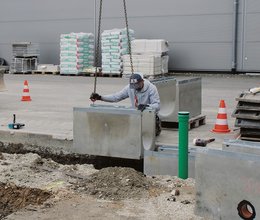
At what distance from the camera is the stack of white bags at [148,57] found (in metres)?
24.1

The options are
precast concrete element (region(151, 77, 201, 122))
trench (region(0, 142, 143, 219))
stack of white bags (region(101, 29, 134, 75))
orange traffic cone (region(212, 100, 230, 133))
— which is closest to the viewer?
trench (region(0, 142, 143, 219))

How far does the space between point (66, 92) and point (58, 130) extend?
777 cm

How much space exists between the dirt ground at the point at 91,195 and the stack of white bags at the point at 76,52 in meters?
18.6

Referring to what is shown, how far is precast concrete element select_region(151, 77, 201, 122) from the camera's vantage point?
400 inches

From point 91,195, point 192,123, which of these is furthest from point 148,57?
point 91,195

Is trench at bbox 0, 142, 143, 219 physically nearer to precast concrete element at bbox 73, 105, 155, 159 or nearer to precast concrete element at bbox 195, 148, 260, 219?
precast concrete element at bbox 73, 105, 155, 159

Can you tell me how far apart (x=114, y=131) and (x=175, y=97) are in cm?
243

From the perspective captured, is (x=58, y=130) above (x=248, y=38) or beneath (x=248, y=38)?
beneath

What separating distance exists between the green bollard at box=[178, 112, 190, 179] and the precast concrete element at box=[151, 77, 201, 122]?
3092 mm

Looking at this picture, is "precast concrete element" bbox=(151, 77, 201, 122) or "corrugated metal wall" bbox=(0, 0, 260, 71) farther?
"corrugated metal wall" bbox=(0, 0, 260, 71)

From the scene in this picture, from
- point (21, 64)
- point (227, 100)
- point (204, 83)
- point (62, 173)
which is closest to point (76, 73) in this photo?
point (21, 64)

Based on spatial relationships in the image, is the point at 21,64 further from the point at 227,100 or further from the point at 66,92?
the point at 227,100

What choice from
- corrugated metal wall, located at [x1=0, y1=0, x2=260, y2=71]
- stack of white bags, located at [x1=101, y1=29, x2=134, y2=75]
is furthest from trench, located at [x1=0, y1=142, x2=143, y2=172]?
corrugated metal wall, located at [x1=0, y1=0, x2=260, y2=71]

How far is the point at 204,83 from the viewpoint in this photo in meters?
21.3
